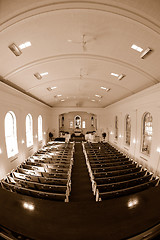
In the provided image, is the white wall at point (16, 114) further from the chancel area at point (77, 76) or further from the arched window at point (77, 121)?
the arched window at point (77, 121)

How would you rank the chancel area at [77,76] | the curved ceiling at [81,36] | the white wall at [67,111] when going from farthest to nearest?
the white wall at [67,111], the curved ceiling at [81,36], the chancel area at [77,76]

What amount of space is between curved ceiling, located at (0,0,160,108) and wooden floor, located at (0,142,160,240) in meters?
5.61

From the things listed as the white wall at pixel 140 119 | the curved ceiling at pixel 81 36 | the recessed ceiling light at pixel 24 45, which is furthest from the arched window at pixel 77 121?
the recessed ceiling light at pixel 24 45

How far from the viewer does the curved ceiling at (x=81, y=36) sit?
3428 mm

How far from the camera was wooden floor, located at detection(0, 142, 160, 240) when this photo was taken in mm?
1930

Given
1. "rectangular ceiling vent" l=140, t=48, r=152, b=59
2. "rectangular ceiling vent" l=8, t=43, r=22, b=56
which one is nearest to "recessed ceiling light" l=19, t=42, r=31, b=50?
"rectangular ceiling vent" l=8, t=43, r=22, b=56

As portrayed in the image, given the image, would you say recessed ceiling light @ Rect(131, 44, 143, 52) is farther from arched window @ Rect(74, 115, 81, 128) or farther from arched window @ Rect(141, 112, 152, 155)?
arched window @ Rect(74, 115, 81, 128)

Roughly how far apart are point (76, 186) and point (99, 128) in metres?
15.7

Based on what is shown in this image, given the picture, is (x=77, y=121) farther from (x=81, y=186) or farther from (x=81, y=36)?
(x=81, y=36)

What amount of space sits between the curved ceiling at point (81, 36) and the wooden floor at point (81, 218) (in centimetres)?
561

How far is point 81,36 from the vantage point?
15.1 ft

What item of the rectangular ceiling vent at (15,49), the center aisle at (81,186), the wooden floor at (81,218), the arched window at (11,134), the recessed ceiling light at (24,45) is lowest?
A: the center aisle at (81,186)

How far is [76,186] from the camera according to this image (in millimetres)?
5809

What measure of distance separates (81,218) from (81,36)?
614 cm
